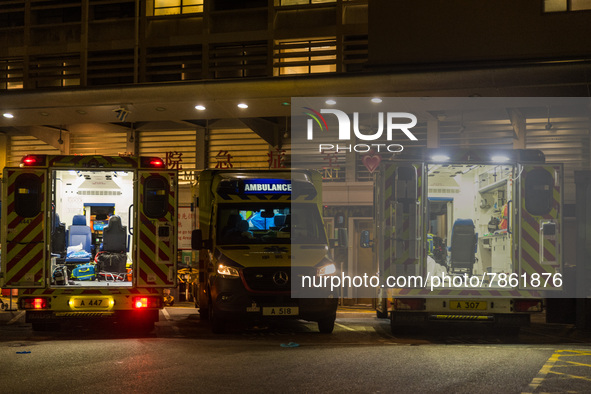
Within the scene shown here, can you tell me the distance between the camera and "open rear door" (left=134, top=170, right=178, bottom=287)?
11.9 m

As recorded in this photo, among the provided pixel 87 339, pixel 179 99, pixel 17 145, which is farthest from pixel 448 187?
pixel 17 145

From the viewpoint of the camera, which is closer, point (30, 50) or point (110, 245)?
point (110, 245)

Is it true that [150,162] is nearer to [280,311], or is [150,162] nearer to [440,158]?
[280,311]

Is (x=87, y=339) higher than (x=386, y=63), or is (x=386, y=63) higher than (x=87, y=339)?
(x=386, y=63)

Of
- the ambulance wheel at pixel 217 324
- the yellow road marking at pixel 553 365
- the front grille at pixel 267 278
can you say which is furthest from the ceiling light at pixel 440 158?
the ambulance wheel at pixel 217 324

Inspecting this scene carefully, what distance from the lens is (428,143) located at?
18188mm

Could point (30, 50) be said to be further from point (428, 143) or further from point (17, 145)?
point (428, 143)

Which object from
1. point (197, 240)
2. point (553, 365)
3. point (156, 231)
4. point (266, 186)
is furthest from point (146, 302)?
point (553, 365)

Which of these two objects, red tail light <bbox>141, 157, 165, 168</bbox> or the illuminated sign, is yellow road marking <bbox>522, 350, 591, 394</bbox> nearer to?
the illuminated sign

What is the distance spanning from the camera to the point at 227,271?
454 inches

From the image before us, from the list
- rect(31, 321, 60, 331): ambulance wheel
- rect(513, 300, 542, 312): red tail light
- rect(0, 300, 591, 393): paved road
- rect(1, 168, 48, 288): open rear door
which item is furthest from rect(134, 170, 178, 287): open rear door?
rect(513, 300, 542, 312): red tail light

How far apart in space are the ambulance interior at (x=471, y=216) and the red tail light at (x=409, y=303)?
1256 millimetres

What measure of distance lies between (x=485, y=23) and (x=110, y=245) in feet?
28.0

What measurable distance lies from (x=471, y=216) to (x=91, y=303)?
7932 millimetres
